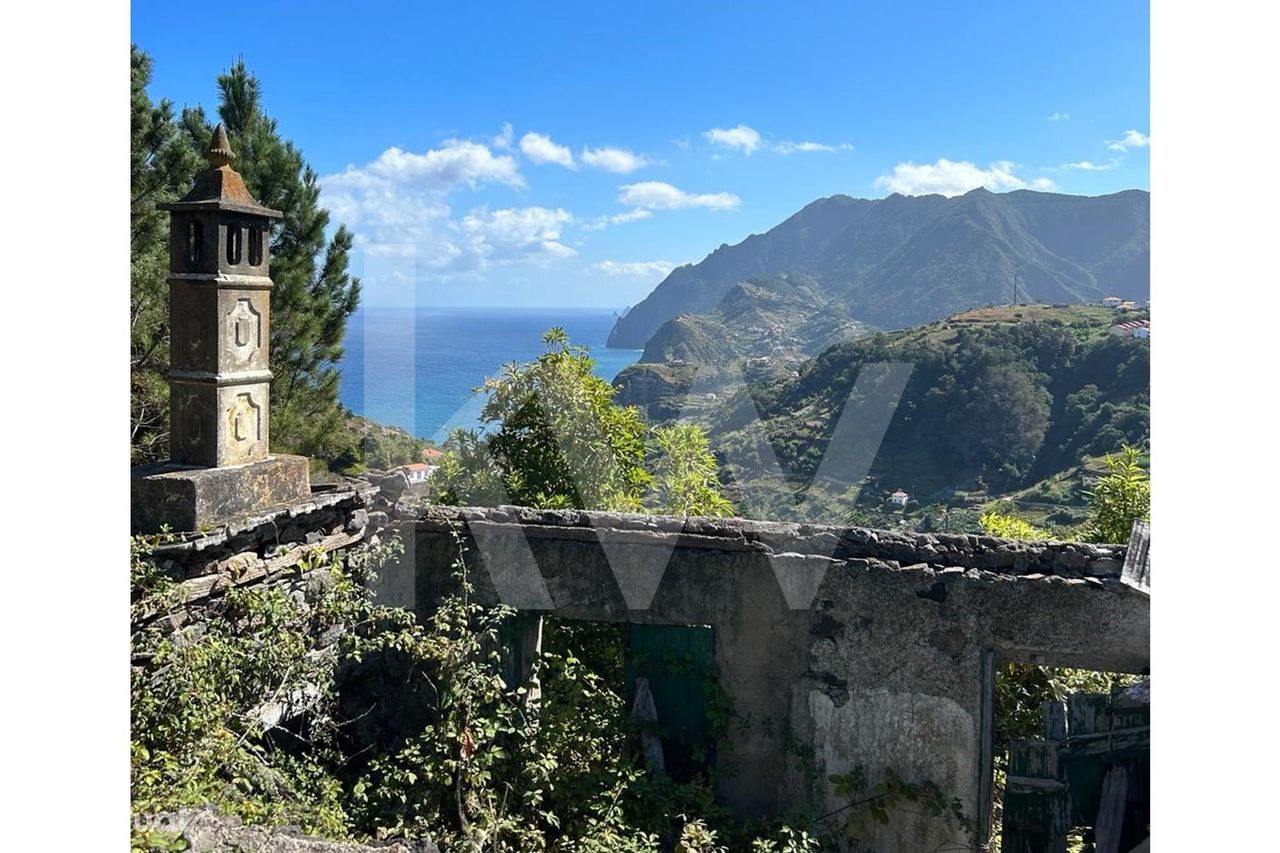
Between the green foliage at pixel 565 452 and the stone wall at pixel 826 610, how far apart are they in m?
1.98

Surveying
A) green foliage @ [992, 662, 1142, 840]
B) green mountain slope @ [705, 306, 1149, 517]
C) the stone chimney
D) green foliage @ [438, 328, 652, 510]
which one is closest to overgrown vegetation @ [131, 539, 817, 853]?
the stone chimney

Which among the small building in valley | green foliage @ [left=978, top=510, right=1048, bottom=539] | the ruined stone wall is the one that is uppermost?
the small building in valley

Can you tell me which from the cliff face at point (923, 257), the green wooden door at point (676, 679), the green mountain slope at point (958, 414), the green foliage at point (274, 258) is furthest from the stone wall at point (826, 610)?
the green foliage at point (274, 258)

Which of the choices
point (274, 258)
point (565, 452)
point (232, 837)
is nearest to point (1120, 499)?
point (565, 452)

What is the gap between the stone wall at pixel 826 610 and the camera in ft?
13.9

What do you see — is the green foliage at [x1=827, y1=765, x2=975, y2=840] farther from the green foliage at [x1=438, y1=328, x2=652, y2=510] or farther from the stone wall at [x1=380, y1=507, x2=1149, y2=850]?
the green foliage at [x1=438, y1=328, x2=652, y2=510]

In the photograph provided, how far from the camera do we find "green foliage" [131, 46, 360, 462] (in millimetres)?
7820

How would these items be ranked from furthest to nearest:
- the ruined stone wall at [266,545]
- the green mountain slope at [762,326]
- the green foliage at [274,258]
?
the green mountain slope at [762,326], the green foliage at [274,258], the ruined stone wall at [266,545]

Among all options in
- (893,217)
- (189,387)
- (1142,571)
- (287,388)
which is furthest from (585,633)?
(893,217)

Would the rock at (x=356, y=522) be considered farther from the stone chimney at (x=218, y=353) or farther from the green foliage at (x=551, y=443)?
the green foliage at (x=551, y=443)

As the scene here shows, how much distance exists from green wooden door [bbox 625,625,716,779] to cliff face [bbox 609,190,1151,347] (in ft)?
13.6

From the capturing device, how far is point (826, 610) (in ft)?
14.6

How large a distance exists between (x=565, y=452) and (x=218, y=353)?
2974mm

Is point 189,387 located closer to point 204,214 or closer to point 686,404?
point 204,214
